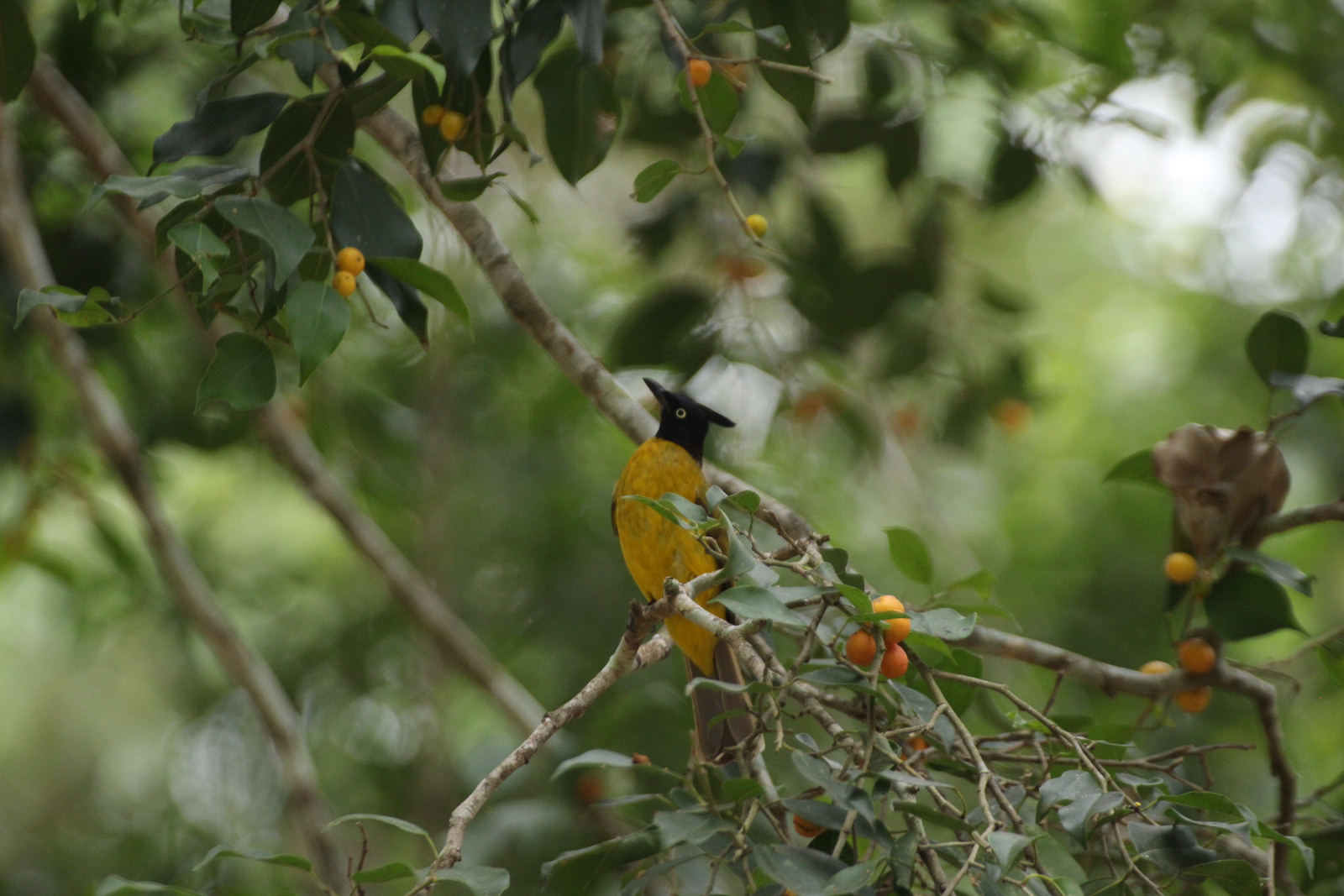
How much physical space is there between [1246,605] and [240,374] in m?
2.05

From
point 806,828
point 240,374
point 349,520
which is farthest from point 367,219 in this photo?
point 349,520

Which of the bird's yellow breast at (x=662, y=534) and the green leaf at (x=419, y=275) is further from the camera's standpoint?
the bird's yellow breast at (x=662, y=534)

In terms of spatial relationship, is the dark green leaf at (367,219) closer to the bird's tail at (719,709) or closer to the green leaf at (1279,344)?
the bird's tail at (719,709)

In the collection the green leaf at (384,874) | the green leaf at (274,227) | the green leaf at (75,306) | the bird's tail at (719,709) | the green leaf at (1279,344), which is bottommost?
the bird's tail at (719,709)

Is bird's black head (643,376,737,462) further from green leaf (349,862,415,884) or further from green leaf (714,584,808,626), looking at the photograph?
green leaf (349,862,415,884)

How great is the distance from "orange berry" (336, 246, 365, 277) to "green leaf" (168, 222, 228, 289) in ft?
0.83

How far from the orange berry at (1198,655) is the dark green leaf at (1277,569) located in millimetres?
205

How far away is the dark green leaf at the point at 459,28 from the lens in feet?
6.02

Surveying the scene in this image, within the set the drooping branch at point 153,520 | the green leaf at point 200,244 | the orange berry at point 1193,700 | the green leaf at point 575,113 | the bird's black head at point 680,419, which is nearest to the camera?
the green leaf at point 200,244

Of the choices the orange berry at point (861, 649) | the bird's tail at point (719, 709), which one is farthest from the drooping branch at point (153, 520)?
the orange berry at point (861, 649)

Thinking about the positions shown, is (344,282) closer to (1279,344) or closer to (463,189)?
(463,189)

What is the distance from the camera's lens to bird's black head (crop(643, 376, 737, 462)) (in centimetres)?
329

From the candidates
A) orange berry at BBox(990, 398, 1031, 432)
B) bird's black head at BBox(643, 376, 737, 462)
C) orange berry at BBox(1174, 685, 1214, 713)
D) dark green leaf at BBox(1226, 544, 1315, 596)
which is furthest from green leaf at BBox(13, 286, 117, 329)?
orange berry at BBox(990, 398, 1031, 432)

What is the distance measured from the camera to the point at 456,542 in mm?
4625
